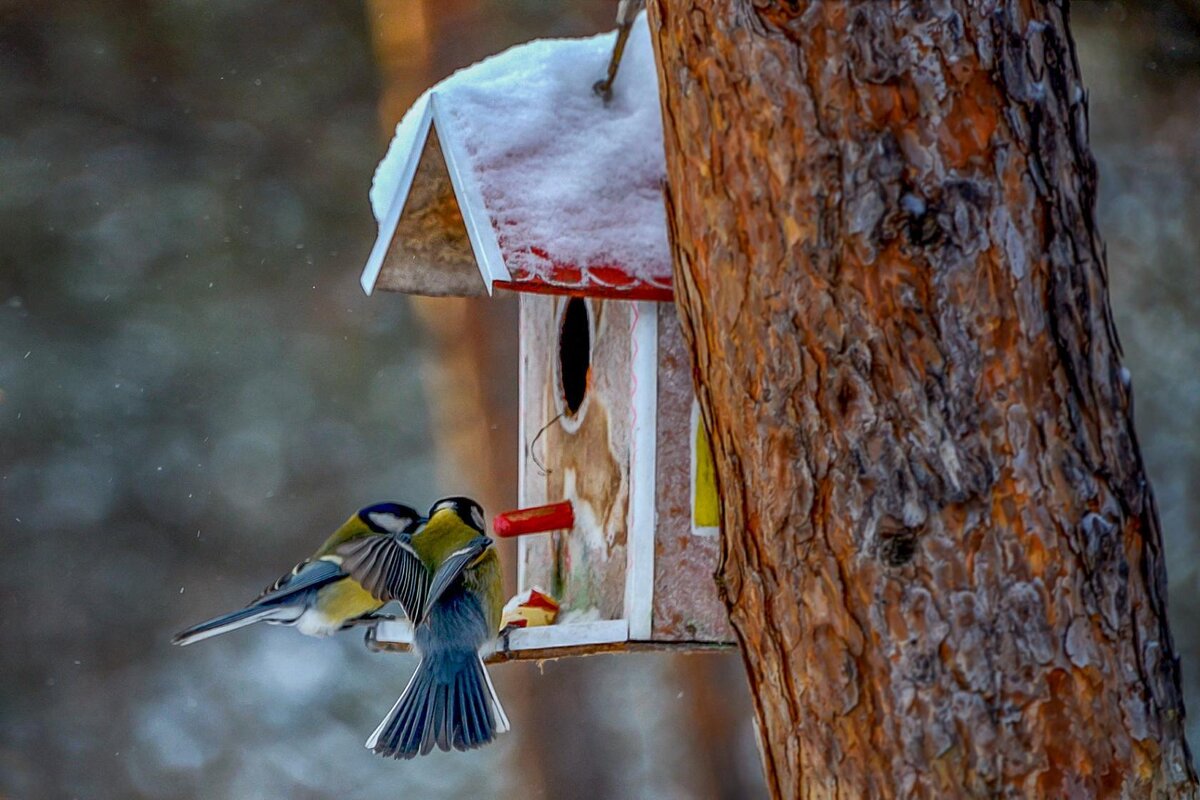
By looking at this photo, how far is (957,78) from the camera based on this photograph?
1.84m

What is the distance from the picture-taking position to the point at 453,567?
2826 millimetres

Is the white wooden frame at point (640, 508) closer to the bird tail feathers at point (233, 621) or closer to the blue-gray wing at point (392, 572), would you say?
the blue-gray wing at point (392, 572)

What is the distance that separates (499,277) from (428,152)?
477 mm

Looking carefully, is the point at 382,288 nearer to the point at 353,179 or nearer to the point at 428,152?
the point at 428,152

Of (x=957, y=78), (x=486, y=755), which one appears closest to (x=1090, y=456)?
(x=957, y=78)

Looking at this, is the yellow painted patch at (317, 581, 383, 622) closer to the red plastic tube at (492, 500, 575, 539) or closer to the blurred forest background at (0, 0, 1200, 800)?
the red plastic tube at (492, 500, 575, 539)

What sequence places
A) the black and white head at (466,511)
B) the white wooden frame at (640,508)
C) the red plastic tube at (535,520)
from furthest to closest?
the black and white head at (466,511) → the red plastic tube at (535,520) → the white wooden frame at (640,508)

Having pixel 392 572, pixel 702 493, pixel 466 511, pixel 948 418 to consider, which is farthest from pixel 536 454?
pixel 948 418

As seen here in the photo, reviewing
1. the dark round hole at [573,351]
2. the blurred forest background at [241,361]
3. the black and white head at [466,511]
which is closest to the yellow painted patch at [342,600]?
the black and white head at [466,511]

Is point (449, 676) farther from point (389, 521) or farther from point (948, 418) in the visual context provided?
point (948, 418)

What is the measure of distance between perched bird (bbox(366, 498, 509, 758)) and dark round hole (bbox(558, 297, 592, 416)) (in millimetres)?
439

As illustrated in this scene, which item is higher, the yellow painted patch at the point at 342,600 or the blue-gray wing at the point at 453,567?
the blue-gray wing at the point at 453,567

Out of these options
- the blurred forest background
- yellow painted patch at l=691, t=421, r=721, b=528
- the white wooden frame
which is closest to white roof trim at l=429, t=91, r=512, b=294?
the white wooden frame

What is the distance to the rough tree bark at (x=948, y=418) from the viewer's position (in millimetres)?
1812
